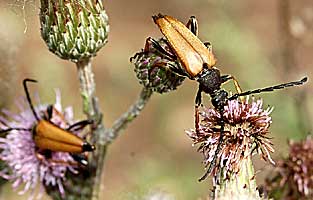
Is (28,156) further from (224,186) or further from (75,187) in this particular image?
(224,186)

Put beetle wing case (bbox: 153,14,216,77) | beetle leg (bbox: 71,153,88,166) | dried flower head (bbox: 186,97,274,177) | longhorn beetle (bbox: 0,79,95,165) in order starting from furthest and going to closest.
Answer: beetle leg (bbox: 71,153,88,166) < longhorn beetle (bbox: 0,79,95,165) < beetle wing case (bbox: 153,14,216,77) < dried flower head (bbox: 186,97,274,177)

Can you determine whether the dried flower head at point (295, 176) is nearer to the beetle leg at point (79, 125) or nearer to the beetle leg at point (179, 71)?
the beetle leg at point (179, 71)

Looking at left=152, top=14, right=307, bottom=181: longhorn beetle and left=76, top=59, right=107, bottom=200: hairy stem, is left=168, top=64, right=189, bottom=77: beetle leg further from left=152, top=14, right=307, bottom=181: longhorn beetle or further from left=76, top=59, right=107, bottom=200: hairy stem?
left=76, top=59, right=107, bottom=200: hairy stem

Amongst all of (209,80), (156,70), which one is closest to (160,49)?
(156,70)

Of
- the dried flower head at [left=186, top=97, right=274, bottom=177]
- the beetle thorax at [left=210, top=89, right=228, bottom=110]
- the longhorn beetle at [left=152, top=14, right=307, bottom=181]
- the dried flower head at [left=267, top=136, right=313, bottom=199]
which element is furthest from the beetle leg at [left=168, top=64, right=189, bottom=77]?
the dried flower head at [left=267, top=136, right=313, bottom=199]

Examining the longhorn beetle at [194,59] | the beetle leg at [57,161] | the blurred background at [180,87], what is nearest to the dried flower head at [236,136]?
the longhorn beetle at [194,59]

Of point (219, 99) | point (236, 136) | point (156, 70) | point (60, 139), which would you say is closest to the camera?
point (236, 136)

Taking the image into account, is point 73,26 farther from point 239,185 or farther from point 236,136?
point 239,185
